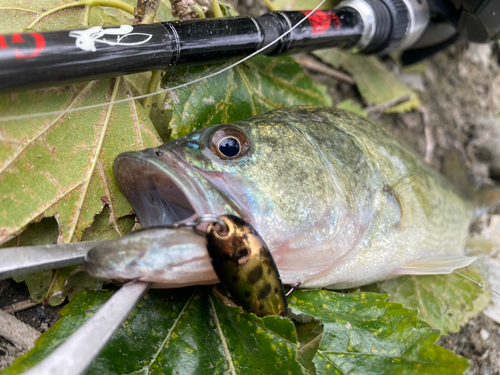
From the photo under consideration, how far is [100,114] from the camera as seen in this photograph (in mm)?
1867

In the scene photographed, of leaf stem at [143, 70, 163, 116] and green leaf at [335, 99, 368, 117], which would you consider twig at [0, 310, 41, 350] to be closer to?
leaf stem at [143, 70, 163, 116]

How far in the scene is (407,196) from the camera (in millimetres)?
2096

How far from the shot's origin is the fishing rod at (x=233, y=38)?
1439 millimetres

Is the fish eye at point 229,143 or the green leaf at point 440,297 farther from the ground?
the fish eye at point 229,143

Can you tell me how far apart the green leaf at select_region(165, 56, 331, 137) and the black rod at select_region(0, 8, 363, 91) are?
8.4 inches

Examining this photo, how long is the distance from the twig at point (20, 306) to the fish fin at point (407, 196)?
1.73m

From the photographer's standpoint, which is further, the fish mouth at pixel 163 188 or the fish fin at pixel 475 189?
the fish fin at pixel 475 189

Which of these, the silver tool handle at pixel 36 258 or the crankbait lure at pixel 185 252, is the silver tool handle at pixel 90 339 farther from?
the silver tool handle at pixel 36 258

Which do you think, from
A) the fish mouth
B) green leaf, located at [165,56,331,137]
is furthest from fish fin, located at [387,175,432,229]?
the fish mouth

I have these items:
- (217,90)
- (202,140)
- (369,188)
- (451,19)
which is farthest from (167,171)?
(451,19)

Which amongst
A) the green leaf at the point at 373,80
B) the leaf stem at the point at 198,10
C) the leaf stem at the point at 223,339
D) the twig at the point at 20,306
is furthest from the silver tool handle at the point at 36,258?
the green leaf at the point at 373,80

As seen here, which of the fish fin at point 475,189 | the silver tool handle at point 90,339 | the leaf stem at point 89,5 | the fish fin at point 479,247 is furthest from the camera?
the fish fin at point 475,189

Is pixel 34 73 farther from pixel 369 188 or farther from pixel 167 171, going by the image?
pixel 369 188

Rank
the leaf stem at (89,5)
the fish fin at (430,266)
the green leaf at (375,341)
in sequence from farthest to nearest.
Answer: the fish fin at (430,266), the leaf stem at (89,5), the green leaf at (375,341)
